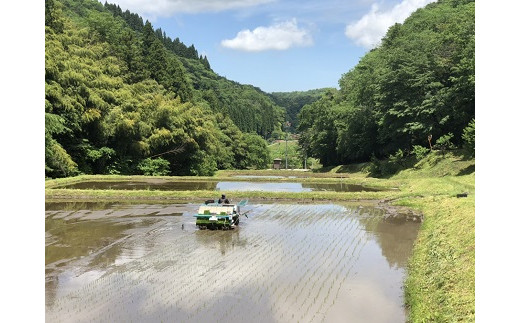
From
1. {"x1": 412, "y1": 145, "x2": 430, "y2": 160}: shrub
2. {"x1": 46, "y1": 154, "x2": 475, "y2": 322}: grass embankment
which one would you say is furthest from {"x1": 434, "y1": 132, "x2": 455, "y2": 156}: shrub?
{"x1": 46, "y1": 154, "x2": 475, "y2": 322}: grass embankment

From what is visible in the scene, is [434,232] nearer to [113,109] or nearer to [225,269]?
[225,269]

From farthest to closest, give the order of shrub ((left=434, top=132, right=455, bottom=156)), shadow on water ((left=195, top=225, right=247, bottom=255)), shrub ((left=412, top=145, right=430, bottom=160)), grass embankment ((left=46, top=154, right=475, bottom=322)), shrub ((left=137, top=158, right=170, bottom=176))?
shrub ((left=137, top=158, right=170, bottom=176))
shrub ((left=412, top=145, right=430, bottom=160))
shrub ((left=434, top=132, right=455, bottom=156))
shadow on water ((left=195, top=225, right=247, bottom=255))
grass embankment ((left=46, top=154, right=475, bottom=322))

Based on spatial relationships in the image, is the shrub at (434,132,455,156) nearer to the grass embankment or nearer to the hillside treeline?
the hillside treeline

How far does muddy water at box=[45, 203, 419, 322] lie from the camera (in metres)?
7.77

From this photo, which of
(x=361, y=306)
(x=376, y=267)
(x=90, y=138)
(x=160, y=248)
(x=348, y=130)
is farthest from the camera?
(x=348, y=130)

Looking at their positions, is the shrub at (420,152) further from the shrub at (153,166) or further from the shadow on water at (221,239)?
the shadow on water at (221,239)

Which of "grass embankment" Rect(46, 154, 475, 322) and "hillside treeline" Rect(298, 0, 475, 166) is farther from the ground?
"hillside treeline" Rect(298, 0, 475, 166)

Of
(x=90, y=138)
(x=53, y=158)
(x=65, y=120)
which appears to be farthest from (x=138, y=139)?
(x=53, y=158)

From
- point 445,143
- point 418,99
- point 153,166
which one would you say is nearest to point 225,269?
point 445,143

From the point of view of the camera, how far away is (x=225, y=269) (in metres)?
10.5

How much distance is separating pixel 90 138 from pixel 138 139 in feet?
14.6

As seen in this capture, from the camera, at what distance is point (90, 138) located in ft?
130

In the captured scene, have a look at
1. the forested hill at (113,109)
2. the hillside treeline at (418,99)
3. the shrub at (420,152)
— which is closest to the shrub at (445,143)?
the hillside treeline at (418,99)

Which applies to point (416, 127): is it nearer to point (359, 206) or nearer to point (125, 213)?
point (359, 206)
